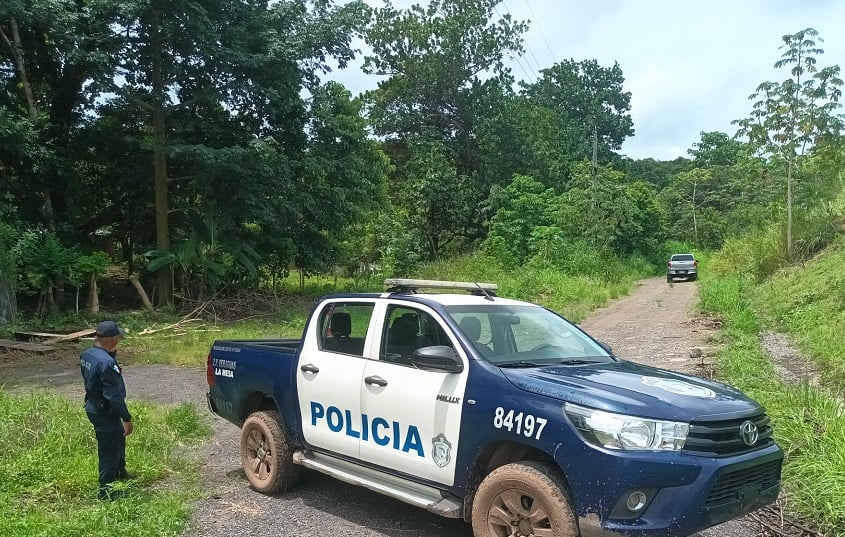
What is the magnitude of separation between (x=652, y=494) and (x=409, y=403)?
68.2 inches

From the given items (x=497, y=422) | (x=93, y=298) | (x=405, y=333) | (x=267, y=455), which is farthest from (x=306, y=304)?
(x=497, y=422)

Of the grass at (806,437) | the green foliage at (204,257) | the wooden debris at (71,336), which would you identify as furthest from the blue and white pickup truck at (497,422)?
the green foliage at (204,257)

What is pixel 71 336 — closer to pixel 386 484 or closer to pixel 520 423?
pixel 386 484

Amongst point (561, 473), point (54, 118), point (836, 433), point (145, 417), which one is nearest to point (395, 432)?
point (561, 473)

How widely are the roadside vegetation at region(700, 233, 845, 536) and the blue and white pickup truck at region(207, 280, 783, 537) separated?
1.45 meters

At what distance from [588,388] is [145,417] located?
5946mm

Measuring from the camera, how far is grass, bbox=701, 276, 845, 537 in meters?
5.19

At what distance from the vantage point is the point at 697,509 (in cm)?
373

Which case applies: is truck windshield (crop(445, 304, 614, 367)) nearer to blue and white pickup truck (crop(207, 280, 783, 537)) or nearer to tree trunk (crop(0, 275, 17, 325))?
blue and white pickup truck (crop(207, 280, 783, 537))

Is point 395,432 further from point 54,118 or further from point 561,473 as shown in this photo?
point 54,118

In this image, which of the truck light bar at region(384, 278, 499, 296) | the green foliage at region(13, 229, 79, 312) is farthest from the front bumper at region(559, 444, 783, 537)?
the green foliage at region(13, 229, 79, 312)

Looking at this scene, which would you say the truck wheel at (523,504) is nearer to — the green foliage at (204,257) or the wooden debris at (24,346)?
the wooden debris at (24,346)

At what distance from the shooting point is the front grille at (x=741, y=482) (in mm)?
3816

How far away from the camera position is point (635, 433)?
→ 3795 millimetres
